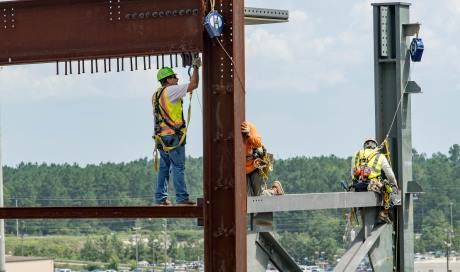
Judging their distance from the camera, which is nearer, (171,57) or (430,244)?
(171,57)

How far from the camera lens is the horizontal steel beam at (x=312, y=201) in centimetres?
1897

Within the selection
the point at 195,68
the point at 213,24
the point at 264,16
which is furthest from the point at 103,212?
the point at 264,16

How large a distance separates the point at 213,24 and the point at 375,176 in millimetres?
8311

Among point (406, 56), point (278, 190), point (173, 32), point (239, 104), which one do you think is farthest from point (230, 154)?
point (406, 56)

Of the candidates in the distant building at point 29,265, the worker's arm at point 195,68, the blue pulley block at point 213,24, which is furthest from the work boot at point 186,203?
the distant building at point 29,265

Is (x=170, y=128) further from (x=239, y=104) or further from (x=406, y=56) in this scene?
(x=406, y=56)

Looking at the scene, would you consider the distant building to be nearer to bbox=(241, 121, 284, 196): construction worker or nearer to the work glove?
bbox=(241, 121, 284, 196): construction worker

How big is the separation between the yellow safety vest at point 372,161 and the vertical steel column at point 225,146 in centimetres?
769

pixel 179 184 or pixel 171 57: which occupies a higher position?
pixel 171 57

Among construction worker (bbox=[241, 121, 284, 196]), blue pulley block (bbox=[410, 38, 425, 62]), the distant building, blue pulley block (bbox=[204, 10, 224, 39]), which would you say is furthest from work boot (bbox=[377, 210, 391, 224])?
the distant building

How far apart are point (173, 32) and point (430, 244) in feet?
602

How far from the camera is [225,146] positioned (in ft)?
56.2

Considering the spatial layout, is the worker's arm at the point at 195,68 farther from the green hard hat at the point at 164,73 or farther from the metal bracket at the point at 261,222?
the metal bracket at the point at 261,222

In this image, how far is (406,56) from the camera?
26.4m
